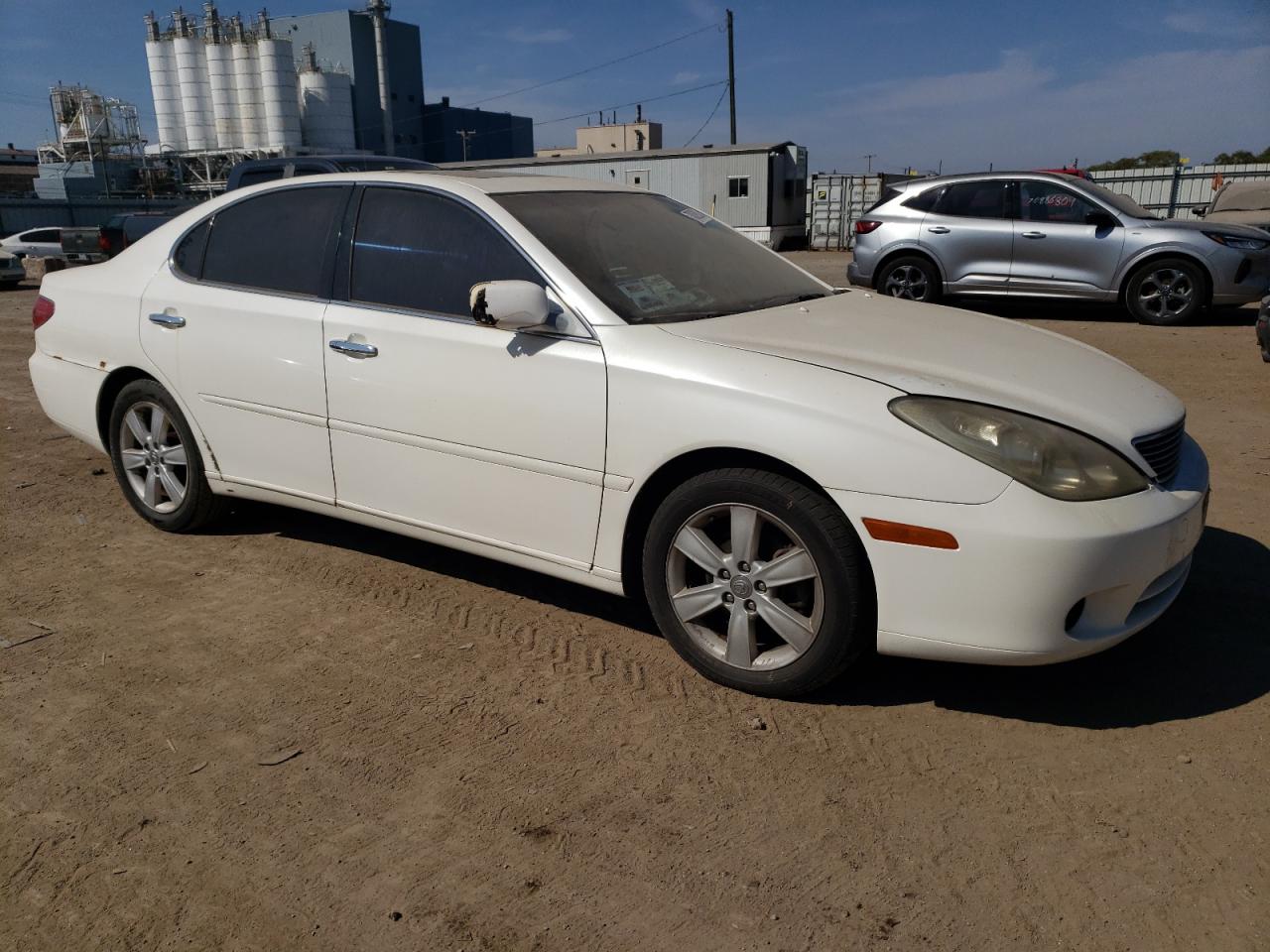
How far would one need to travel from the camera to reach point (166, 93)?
206ft

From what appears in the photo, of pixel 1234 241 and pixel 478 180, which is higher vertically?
pixel 478 180

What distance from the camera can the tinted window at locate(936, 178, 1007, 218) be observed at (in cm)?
1119

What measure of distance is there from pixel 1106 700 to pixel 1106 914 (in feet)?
3.35

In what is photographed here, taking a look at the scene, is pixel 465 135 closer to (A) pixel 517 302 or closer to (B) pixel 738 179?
(B) pixel 738 179

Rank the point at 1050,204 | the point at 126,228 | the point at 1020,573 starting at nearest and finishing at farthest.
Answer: the point at 1020,573 → the point at 1050,204 → the point at 126,228

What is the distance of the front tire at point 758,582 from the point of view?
287 centimetres

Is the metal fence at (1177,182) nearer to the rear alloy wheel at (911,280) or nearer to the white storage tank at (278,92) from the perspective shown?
the rear alloy wheel at (911,280)

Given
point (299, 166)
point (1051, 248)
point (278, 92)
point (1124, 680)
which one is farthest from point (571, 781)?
point (278, 92)

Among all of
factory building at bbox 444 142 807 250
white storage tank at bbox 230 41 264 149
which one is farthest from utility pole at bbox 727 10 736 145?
white storage tank at bbox 230 41 264 149

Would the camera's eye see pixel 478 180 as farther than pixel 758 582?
Yes

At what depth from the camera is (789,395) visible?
9.48 ft

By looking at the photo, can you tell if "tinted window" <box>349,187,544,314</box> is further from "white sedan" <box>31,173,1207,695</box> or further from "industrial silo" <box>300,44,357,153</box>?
"industrial silo" <box>300,44,357,153</box>

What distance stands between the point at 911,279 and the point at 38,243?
23692 millimetres

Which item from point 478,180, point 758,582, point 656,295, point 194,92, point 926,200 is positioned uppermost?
point 194,92
